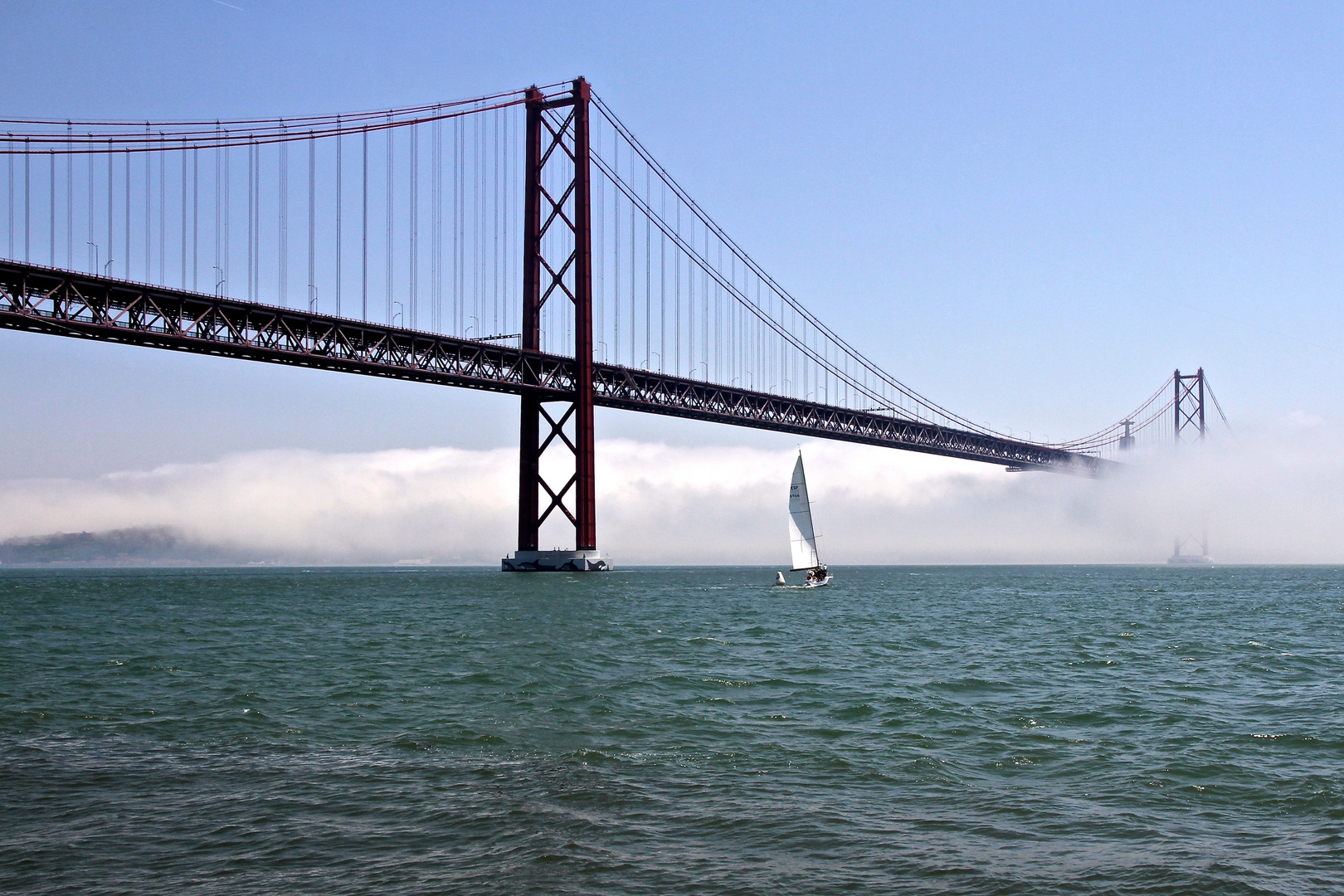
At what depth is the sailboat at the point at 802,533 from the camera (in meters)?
61.4

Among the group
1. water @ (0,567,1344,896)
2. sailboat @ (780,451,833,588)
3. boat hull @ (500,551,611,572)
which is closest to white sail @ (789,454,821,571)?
sailboat @ (780,451,833,588)

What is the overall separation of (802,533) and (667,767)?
51041 mm

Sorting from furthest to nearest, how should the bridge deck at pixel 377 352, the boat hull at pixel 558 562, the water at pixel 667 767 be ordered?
the boat hull at pixel 558 562
the bridge deck at pixel 377 352
the water at pixel 667 767

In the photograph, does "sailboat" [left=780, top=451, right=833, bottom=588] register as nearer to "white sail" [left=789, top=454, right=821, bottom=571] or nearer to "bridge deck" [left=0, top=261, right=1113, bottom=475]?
"white sail" [left=789, top=454, right=821, bottom=571]

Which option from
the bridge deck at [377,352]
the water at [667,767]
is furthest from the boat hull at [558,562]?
the water at [667,767]

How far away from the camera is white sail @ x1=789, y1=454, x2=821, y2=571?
201ft

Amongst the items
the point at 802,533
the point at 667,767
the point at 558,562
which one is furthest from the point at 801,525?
the point at 667,767

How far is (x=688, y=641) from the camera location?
29812 millimetres

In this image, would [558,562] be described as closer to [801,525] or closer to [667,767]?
[801,525]

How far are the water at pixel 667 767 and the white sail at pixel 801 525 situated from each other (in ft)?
101

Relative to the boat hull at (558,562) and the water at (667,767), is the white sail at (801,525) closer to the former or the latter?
the boat hull at (558,562)

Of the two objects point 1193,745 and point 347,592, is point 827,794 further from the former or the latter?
point 347,592

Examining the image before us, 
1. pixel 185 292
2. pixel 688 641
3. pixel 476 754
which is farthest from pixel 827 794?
pixel 185 292

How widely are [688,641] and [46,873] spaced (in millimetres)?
21372
